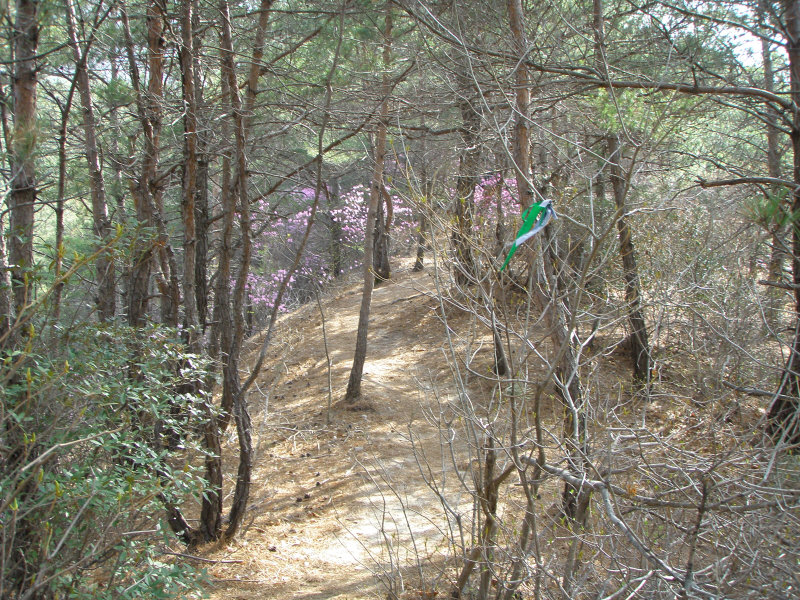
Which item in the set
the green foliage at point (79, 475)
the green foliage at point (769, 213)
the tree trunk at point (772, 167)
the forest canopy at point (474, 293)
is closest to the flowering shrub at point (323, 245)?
the forest canopy at point (474, 293)

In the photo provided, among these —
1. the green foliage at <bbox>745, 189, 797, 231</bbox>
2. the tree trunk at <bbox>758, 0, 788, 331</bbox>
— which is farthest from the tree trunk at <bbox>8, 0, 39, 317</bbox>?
the tree trunk at <bbox>758, 0, 788, 331</bbox>

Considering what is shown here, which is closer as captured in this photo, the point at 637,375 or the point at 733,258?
the point at 733,258

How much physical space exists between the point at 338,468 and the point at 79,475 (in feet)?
15.7

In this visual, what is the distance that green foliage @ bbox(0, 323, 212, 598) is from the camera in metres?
2.44

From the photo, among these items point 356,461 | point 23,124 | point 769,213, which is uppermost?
point 23,124

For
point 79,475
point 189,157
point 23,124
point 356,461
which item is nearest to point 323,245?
point 189,157

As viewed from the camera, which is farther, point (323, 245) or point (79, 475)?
point (323, 245)

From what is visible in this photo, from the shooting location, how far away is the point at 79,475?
254 cm

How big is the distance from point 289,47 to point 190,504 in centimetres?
523

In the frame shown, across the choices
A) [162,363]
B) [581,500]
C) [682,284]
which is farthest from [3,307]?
[682,284]

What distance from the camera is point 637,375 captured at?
27.3ft

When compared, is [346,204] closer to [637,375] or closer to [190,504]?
[637,375]

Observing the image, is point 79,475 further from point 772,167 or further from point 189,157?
point 772,167

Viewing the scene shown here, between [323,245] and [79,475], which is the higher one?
[323,245]
